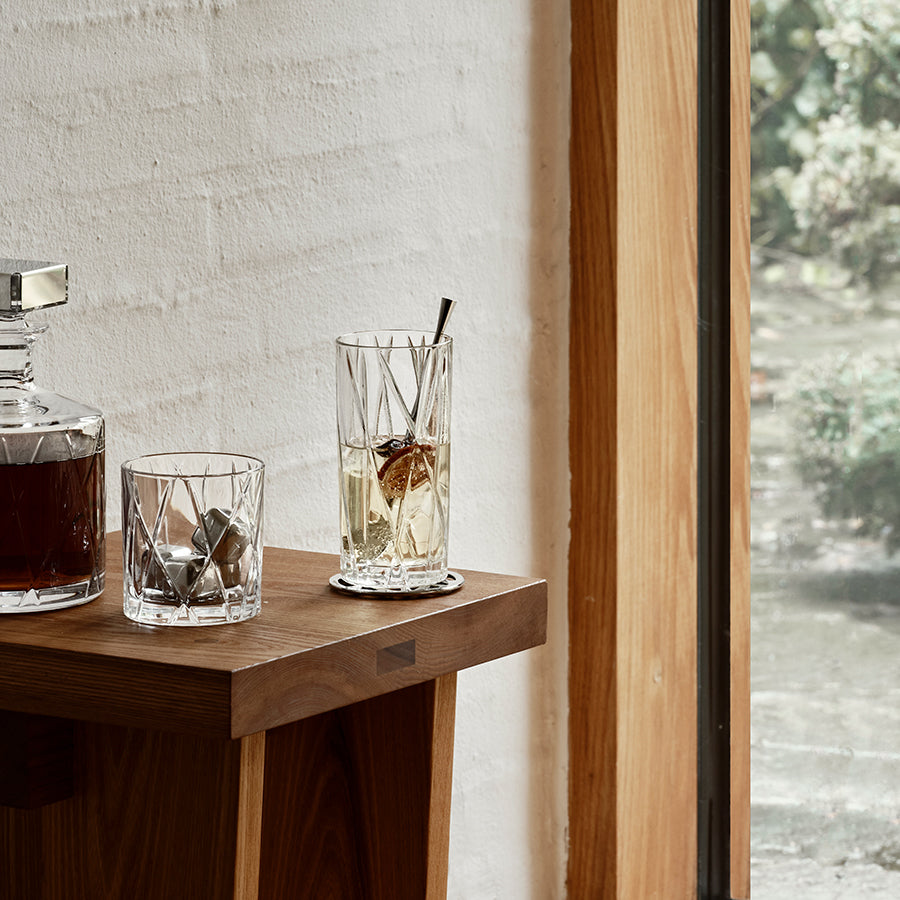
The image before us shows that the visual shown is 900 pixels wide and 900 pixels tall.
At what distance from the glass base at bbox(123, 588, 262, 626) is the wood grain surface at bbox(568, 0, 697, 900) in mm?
726

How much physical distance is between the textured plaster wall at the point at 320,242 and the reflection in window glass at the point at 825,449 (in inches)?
11.7

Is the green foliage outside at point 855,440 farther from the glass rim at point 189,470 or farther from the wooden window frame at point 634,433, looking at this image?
the glass rim at point 189,470

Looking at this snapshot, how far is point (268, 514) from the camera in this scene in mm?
1015

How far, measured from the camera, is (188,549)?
63cm

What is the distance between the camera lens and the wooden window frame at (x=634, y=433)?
130 centimetres

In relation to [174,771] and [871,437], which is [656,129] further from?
[174,771]

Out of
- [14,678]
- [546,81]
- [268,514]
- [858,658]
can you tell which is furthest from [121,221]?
[858,658]

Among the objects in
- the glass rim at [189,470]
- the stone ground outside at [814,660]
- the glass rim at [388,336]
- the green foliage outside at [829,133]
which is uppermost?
the green foliage outside at [829,133]

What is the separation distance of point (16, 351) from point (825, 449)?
3.50 feet

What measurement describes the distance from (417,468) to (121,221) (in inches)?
12.1

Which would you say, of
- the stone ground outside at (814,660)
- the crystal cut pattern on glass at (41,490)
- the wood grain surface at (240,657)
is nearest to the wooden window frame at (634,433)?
the stone ground outside at (814,660)

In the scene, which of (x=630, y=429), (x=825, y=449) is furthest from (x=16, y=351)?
(x=825, y=449)

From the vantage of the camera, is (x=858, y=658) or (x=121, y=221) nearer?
(x=121, y=221)

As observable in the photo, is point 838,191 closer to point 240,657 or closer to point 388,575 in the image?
point 388,575
